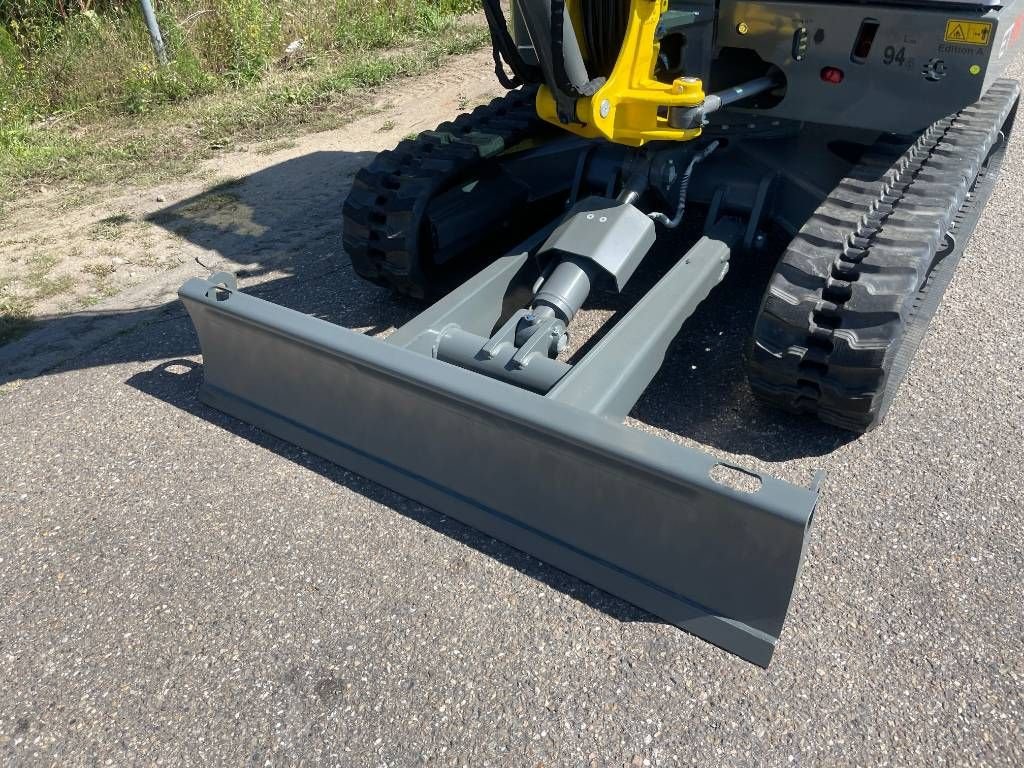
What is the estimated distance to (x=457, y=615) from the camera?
2734 millimetres

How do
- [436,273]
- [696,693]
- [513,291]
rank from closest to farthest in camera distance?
[696,693] < [513,291] < [436,273]

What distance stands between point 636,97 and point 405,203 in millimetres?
1245

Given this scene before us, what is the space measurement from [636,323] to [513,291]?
771 mm

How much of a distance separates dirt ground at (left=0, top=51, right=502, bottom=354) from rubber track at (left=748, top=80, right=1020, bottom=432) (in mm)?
3223

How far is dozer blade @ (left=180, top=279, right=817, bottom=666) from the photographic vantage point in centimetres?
242

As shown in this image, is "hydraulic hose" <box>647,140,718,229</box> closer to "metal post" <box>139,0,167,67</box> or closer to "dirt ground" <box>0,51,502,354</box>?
"dirt ground" <box>0,51,502,354</box>

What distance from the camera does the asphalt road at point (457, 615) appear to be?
7.77ft

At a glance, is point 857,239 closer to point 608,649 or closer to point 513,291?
point 513,291

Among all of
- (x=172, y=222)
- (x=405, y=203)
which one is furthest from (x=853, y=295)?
(x=172, y=222)

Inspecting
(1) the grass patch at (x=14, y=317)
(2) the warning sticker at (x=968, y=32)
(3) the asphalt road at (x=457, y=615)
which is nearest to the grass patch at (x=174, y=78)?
(1) the grass patch at (x=14, y=317)

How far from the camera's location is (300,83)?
836cm

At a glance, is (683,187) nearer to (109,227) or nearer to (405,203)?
(405,203)

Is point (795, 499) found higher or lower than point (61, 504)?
higher

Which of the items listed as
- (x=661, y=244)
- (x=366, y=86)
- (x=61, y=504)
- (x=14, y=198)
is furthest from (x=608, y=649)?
(x=366, y=86)
